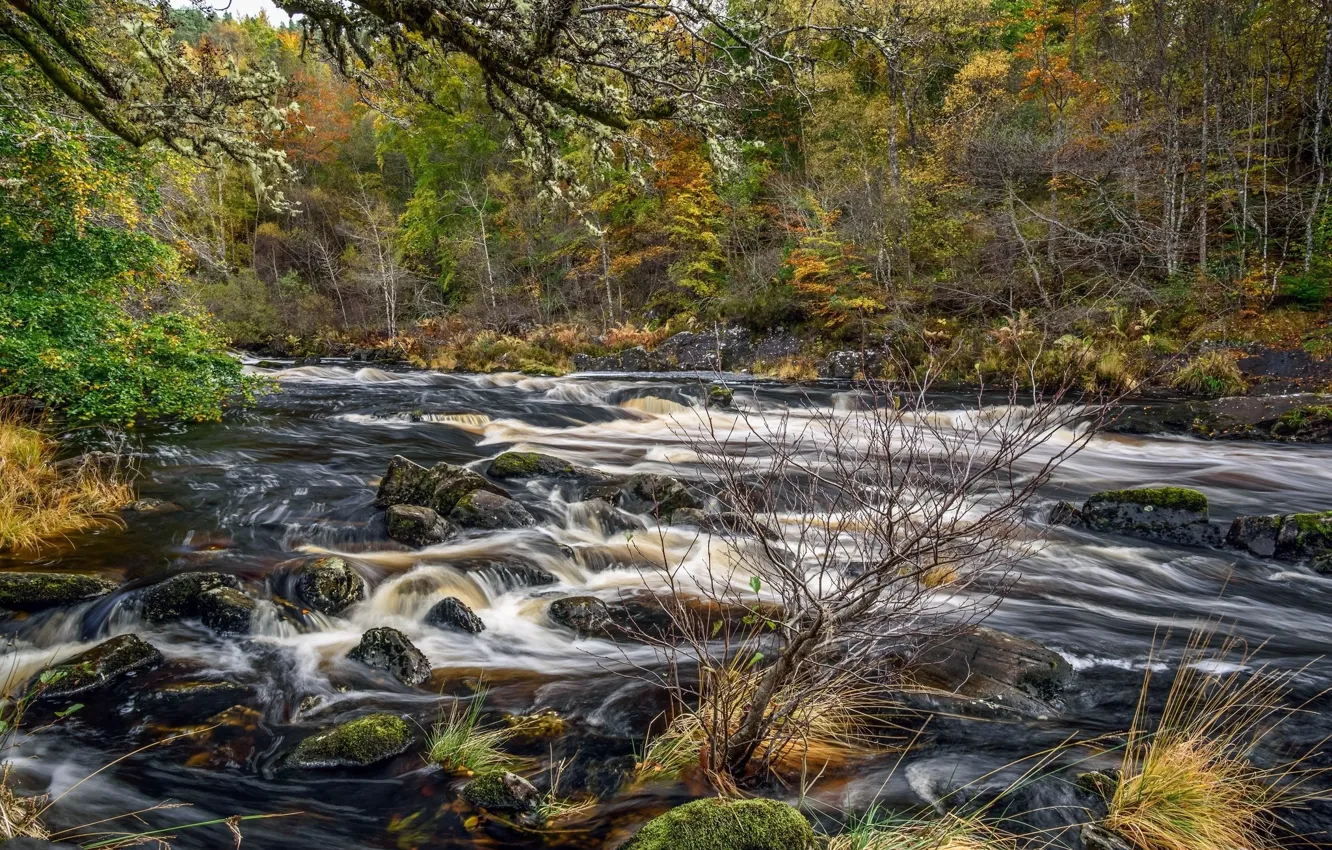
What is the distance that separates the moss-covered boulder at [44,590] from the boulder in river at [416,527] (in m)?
2.50

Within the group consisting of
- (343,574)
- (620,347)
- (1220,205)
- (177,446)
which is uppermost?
(1220,205)

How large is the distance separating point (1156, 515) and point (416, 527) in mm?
8542

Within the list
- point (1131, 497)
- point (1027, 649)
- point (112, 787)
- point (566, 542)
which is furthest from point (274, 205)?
point (1131, 497)

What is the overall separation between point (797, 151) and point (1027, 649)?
29.4 meters

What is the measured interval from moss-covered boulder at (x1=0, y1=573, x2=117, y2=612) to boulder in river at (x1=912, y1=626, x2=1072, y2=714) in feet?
21.2

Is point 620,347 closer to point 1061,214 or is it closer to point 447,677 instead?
point 1061,214

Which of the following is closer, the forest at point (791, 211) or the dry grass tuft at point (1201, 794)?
the dry grass tuft at point (1201, 794)

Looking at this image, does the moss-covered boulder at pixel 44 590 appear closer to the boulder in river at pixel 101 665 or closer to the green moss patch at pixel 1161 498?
the boulder in river at pixel 101 665

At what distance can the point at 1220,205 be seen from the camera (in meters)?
17.8

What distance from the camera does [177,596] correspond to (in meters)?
5.47

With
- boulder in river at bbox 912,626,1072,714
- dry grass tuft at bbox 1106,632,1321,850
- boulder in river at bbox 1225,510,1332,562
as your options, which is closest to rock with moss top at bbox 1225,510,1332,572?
boulder in river at bbox 1225,510,1332,562

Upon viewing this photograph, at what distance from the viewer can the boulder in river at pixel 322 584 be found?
5.83m

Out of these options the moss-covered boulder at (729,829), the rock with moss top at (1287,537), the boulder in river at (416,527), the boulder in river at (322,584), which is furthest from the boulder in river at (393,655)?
the rock with moss top at (1287,537)

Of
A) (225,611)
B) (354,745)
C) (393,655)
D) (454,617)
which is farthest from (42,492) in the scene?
(354,745)
